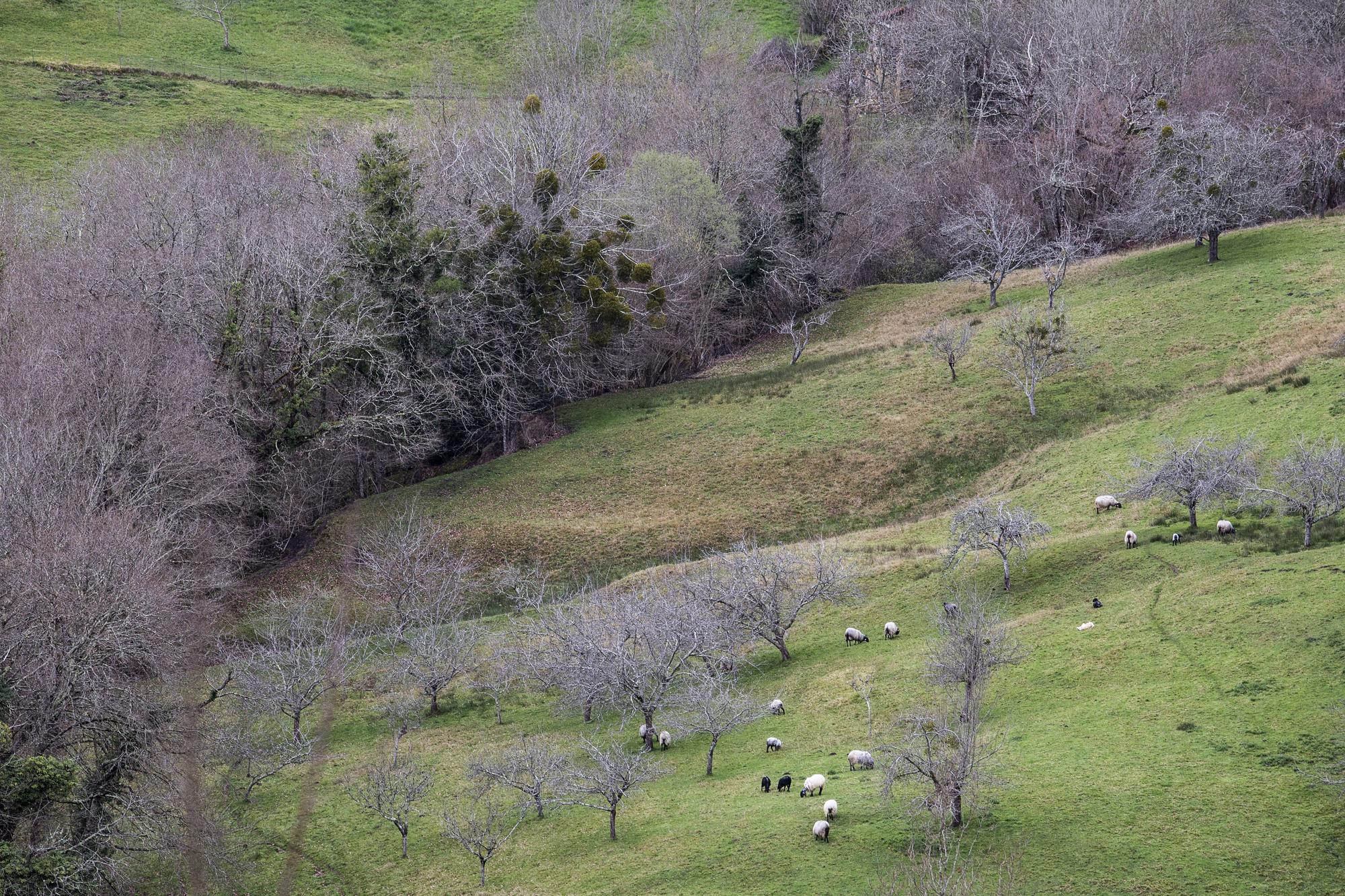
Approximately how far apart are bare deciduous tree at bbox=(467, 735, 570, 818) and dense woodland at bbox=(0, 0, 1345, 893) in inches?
13.5

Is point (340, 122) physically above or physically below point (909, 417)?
above

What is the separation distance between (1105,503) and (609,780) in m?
21.1

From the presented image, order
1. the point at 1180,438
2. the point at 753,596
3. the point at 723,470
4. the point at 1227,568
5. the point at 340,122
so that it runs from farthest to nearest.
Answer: the point at 340,122 → the point at 723,470 → the point at 1180,438 → the point at 753,596 → the point at 1227,568

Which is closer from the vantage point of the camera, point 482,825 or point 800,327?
point 482,825

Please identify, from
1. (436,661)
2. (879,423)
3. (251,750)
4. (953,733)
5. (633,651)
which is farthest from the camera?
(879,423)

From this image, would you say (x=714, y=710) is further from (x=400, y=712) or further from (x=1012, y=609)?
(x=400, y=712)

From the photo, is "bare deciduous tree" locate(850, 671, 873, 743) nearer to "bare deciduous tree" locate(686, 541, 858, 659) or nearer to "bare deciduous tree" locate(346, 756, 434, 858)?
"bare deciduous tree" locate(686, 541, 858, 659)

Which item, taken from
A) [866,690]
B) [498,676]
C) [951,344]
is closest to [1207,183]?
[951,344]

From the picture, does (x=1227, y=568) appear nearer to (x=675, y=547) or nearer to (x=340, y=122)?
(x=675, y=547)

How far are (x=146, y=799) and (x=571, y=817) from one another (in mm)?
9165

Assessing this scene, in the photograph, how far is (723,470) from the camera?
174ft

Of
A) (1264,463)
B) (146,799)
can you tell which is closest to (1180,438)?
(1264,463)

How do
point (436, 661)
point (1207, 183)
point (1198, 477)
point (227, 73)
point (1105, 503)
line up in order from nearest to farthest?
point (1198, 477) < point (436, 661) < point (1105, 503) < point (1207, 183) < point (227, 73)

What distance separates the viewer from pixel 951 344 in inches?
2231
